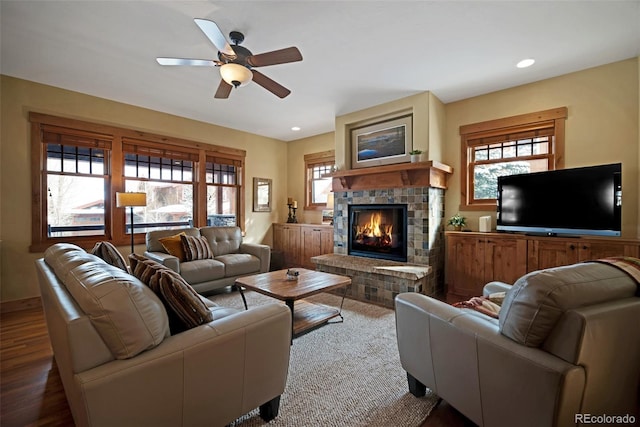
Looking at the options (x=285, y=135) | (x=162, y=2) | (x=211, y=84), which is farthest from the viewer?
(x=285, y=135)

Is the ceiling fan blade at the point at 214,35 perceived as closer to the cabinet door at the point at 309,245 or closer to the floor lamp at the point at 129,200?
the floor lamp at the point at 129,200

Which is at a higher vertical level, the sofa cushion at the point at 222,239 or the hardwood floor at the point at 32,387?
the sofa cushion at the point at 222,239

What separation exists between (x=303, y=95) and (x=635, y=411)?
4059mm

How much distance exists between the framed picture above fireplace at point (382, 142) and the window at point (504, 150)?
0.80m

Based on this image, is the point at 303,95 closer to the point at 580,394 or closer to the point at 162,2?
the point at 162,2

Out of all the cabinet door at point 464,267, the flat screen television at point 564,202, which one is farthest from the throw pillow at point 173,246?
the flat screen television at point 564,202

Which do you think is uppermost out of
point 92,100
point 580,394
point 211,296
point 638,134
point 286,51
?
point 92,100

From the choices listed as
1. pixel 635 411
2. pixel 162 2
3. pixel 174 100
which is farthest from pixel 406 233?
pixel 174 100

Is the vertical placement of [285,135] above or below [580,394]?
above

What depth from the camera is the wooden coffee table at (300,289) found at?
8.47 feet

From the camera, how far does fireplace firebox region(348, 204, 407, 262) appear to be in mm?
4148

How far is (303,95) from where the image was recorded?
3.98 m

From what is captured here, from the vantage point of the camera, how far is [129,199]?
3.97 metres

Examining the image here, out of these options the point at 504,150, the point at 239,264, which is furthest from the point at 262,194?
the point at 504,150
